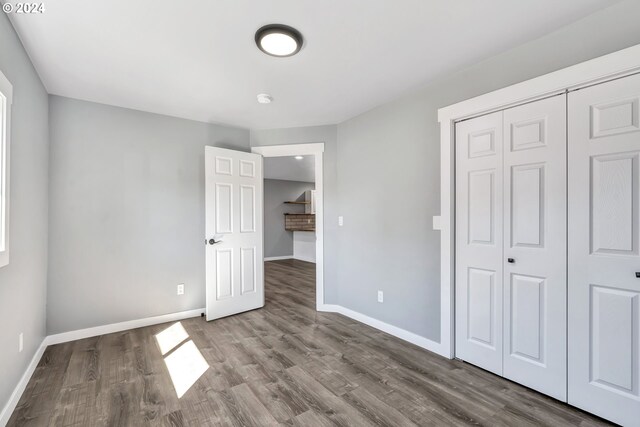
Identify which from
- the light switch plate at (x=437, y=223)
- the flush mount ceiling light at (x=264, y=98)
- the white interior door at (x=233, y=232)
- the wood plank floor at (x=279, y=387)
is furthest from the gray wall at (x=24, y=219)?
the light switch plate at (x=437, y=223)

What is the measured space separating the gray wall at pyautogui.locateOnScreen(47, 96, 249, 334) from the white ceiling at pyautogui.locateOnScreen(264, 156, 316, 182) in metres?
2.60

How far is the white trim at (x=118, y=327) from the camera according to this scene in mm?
2840

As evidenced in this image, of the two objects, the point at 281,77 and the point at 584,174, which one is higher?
the point at 281,77

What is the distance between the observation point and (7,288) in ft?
5.87

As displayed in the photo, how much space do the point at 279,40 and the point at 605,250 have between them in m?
2.39

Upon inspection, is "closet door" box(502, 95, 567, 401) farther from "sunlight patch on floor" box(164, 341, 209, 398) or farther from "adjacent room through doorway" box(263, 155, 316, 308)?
"adjacent room through doorway" box(263, 155, 316, 308)

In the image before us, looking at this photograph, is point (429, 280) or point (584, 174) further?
point (429, 280)

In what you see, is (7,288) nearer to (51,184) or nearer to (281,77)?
(51,184)

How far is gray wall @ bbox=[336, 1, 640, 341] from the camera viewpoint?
1851 millimetres

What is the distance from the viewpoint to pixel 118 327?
123 inches

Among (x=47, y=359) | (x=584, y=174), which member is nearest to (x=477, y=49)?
(x=584, y=174)

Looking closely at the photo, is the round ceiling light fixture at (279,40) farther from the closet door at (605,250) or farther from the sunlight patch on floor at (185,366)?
the sunlight patch on floor at (185,366)

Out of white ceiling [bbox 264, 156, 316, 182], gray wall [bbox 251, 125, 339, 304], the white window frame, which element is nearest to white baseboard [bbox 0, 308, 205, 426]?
the white window frame

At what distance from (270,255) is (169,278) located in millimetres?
4928
